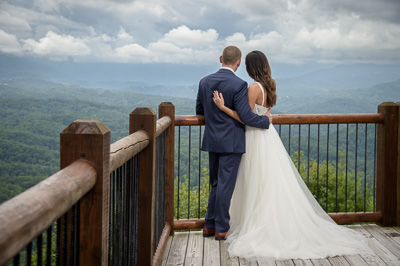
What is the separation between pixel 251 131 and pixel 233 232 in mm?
929

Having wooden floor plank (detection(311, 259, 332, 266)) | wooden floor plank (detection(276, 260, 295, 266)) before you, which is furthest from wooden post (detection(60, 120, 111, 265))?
wooden floor plank (detection(311, 259, 332, 266))

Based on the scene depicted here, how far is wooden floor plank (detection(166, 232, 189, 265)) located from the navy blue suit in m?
0.34

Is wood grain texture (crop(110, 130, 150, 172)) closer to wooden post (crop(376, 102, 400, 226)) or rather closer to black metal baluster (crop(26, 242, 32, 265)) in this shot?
black metal baluster (crop(26, 242, 32, 265))

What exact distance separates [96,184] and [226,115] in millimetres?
2349

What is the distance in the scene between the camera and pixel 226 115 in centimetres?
352

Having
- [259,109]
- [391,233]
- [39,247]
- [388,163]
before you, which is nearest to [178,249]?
[259,109]

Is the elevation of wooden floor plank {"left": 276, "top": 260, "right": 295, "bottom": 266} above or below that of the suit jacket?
below

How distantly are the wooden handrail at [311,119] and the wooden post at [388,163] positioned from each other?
0.31 ft

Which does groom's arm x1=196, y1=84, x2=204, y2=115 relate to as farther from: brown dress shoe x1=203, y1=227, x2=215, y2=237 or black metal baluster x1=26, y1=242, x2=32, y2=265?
black metal baluster x1=26, y1=242, x2=32, y2=265

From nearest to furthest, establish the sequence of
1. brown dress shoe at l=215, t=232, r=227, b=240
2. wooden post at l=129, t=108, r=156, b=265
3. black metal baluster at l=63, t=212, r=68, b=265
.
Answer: black metal baluster at l=63, t=212, r=68, b=265, wooden post at l=129, t=108, r=156, b=265, brown dress shoe at l=215, t=232, r=227, b=240

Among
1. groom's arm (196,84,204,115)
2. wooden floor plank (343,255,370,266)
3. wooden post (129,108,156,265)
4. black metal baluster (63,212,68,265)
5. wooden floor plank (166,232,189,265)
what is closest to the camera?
black metal baluster (63,212,68,265)

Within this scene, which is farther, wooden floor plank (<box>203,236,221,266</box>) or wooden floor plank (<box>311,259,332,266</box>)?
wooden floor plank (<box>203,236,221,266</box>)

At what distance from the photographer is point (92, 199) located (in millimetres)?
1274

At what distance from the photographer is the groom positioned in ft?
11.3
